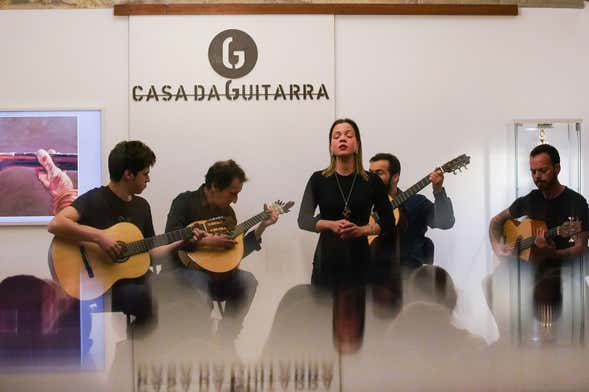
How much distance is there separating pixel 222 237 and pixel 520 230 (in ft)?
5.83

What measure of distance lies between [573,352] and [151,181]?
2.75m

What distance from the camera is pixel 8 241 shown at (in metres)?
3.49

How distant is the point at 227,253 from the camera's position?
11.3 ft

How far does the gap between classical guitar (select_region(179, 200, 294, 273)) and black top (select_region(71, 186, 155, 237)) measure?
27cm

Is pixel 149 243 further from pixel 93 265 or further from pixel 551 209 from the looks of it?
pixel 551 209

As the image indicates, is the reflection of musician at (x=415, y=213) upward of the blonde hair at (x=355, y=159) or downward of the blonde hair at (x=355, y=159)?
downward

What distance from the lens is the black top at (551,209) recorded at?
3561 millimetres

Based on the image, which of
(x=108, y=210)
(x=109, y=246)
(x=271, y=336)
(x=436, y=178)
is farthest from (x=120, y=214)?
(x=436, y=178)

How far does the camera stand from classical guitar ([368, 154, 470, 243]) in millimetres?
3514

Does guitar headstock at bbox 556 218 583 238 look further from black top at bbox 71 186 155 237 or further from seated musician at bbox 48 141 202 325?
black top at bbox 71 186 155 237

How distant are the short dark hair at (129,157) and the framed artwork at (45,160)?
91 millimetres

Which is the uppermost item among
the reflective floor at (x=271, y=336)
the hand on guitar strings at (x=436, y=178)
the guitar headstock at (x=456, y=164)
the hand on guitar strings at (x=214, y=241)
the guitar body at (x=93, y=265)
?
the guitar headstock at (x=456, y=164)

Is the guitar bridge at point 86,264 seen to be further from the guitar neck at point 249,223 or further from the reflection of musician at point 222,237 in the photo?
the guitar neck at point 249,223

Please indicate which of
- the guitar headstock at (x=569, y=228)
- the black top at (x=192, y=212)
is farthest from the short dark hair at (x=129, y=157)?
the guitar headstock at (x=569, y=228)
